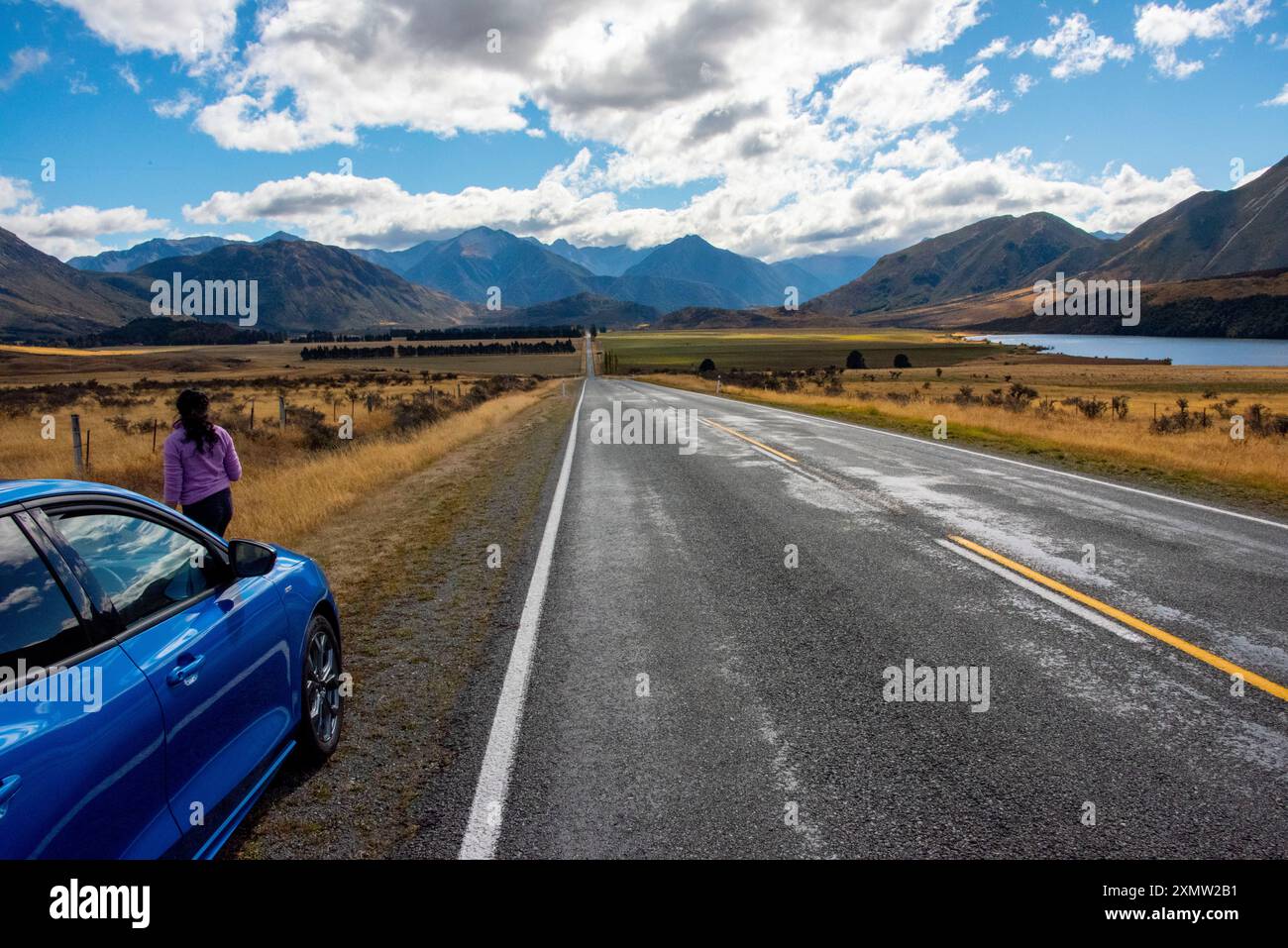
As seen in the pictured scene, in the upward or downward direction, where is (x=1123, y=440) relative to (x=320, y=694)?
upward

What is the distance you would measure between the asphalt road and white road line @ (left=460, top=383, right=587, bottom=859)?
17 millimetres

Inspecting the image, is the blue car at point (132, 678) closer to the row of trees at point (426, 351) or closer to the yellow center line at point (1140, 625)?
the yellow center line at point (1140, 625)

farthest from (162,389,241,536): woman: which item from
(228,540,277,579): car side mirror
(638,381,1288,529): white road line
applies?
(638,381,1288,529): white road line

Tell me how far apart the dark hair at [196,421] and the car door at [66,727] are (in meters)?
4.50

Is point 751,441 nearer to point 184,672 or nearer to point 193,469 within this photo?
point 193,469

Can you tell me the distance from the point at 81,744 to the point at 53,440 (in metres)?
26.9

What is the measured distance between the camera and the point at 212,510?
701 cm

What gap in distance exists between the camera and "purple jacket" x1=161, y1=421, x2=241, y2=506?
6.71 meters

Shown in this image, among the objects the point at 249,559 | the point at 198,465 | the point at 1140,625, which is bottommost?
the point at 1140,625

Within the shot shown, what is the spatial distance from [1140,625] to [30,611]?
6.59 metres

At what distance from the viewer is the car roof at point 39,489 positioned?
101 inches

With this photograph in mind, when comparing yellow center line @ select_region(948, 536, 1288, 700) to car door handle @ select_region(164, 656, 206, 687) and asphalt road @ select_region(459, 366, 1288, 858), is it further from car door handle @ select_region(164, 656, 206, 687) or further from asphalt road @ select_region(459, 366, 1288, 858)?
car door handle @ select_region(164, 656, 206, 687)

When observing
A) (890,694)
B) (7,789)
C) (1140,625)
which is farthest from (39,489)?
(1140,625)
